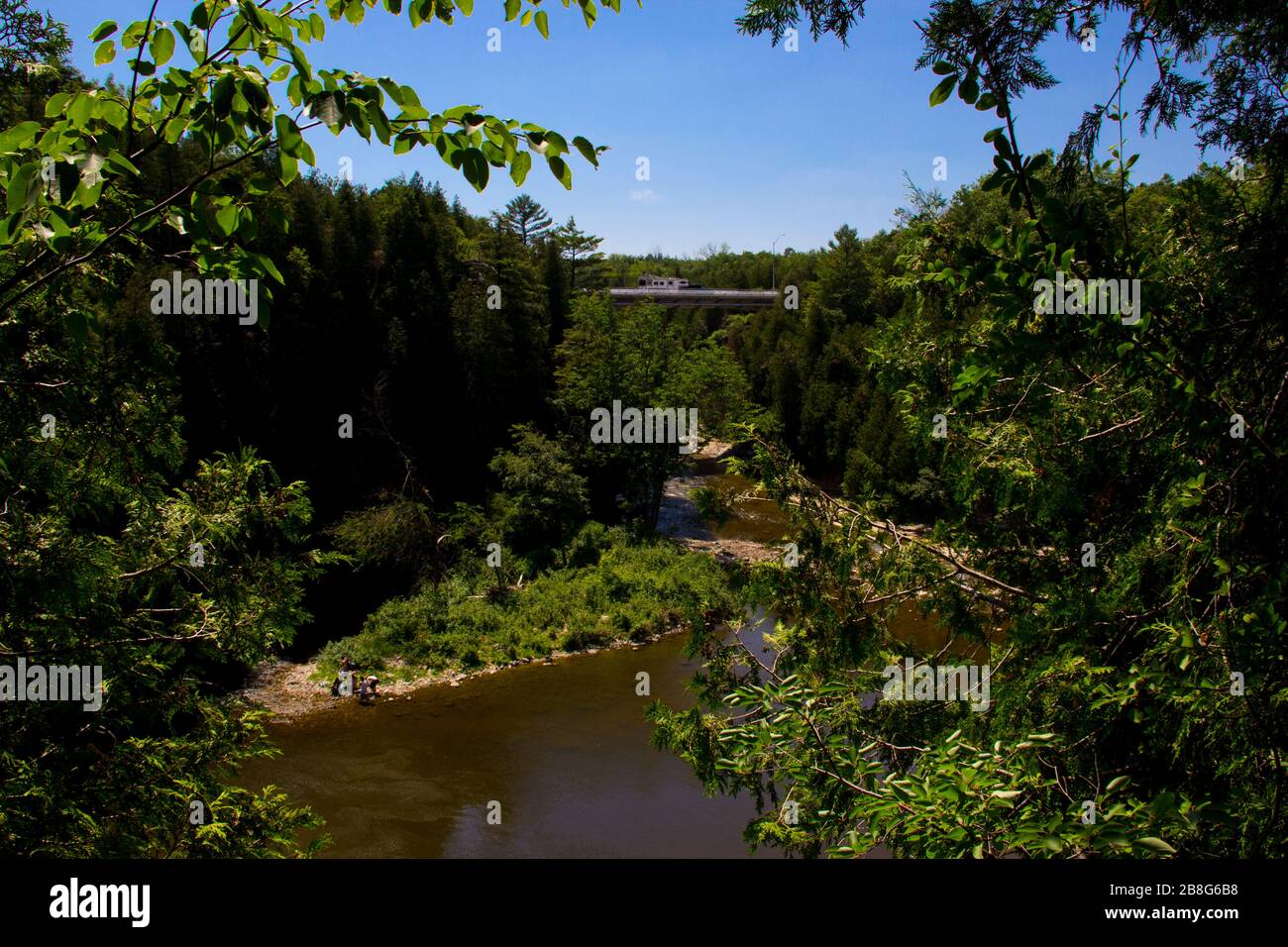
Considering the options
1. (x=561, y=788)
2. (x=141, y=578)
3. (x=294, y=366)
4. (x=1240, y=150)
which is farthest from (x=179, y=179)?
(x=1240, y=150)

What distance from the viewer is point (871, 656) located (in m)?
6.49

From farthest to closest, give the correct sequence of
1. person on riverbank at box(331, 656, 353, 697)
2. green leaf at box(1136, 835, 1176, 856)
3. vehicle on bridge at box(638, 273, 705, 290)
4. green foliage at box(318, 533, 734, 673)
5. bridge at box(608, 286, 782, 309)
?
vehicle on bridge at box(638, 273, 705, 290) < bridge at box(608, 286, 782, 309) < green foliage at box(318, 533, 734, 673) < person on riverbank at box(331, 656, 353, 697) < green leaf at box(1136, 835, 1176, 856)

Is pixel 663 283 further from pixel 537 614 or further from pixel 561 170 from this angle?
pixel 561 170

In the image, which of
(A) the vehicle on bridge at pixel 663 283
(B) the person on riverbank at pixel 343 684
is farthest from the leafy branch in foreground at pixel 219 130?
(A) the vehicle on bridge at pixel 663 283

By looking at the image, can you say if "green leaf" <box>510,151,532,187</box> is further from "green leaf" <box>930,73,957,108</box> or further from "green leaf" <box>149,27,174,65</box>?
"green leaf" <box>930,73,957,108</box>

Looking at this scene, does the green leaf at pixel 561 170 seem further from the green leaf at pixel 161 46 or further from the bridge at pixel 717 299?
the bridge at pixel 717 299

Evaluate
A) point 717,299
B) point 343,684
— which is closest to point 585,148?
point 343,684

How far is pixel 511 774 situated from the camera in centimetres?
1365

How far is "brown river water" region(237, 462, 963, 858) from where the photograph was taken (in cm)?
1162

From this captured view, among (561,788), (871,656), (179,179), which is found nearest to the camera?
(871,656)

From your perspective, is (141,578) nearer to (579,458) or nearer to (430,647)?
(430,647)

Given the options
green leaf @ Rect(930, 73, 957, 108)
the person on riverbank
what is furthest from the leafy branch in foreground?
the person on riverbank

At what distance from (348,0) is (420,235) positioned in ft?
92.4
